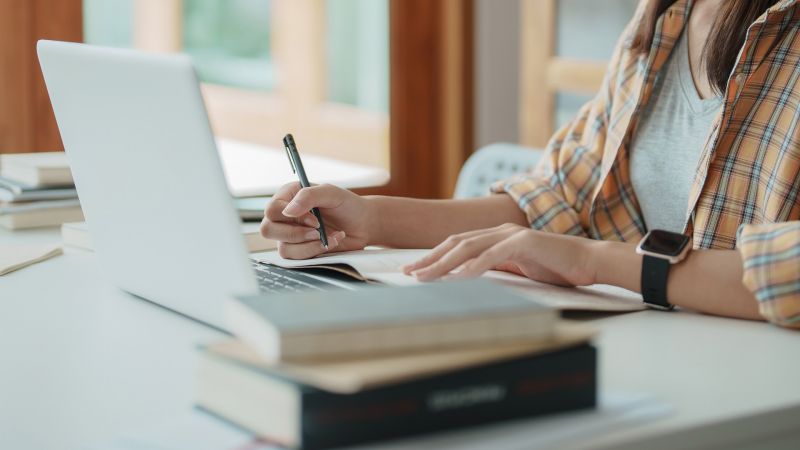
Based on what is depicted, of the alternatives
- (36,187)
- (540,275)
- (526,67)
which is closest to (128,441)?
(540,275)

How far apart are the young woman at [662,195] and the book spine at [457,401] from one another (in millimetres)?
330

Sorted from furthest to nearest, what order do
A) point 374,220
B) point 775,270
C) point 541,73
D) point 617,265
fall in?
1. point 541,73
2. point 374,220
3. point 617,265
4. point 775,270

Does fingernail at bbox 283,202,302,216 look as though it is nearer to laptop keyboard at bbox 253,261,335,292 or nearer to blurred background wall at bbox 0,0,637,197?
laptop keyboard at bbox 253,261,335,292

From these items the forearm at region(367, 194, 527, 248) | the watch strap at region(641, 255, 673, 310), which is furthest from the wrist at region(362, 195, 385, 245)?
the watch strap at region(641, 255, 673, 310)

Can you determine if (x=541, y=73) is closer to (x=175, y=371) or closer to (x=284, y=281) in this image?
(x=284, y=281)

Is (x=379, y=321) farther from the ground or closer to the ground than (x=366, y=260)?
farther from the ground

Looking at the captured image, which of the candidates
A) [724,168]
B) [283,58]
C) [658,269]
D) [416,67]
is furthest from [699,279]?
[283,58]

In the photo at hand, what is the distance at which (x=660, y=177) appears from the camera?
59.8 inches

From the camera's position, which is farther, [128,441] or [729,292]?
[729,292]

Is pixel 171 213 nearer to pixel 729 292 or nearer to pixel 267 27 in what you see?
pixel 729 292

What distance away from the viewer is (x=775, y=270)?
1051mm

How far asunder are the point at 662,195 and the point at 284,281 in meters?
0.61

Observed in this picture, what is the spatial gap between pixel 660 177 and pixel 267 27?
11.3 ft

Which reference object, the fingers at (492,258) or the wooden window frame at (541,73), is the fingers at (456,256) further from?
the wooden window frame at (541,73)
